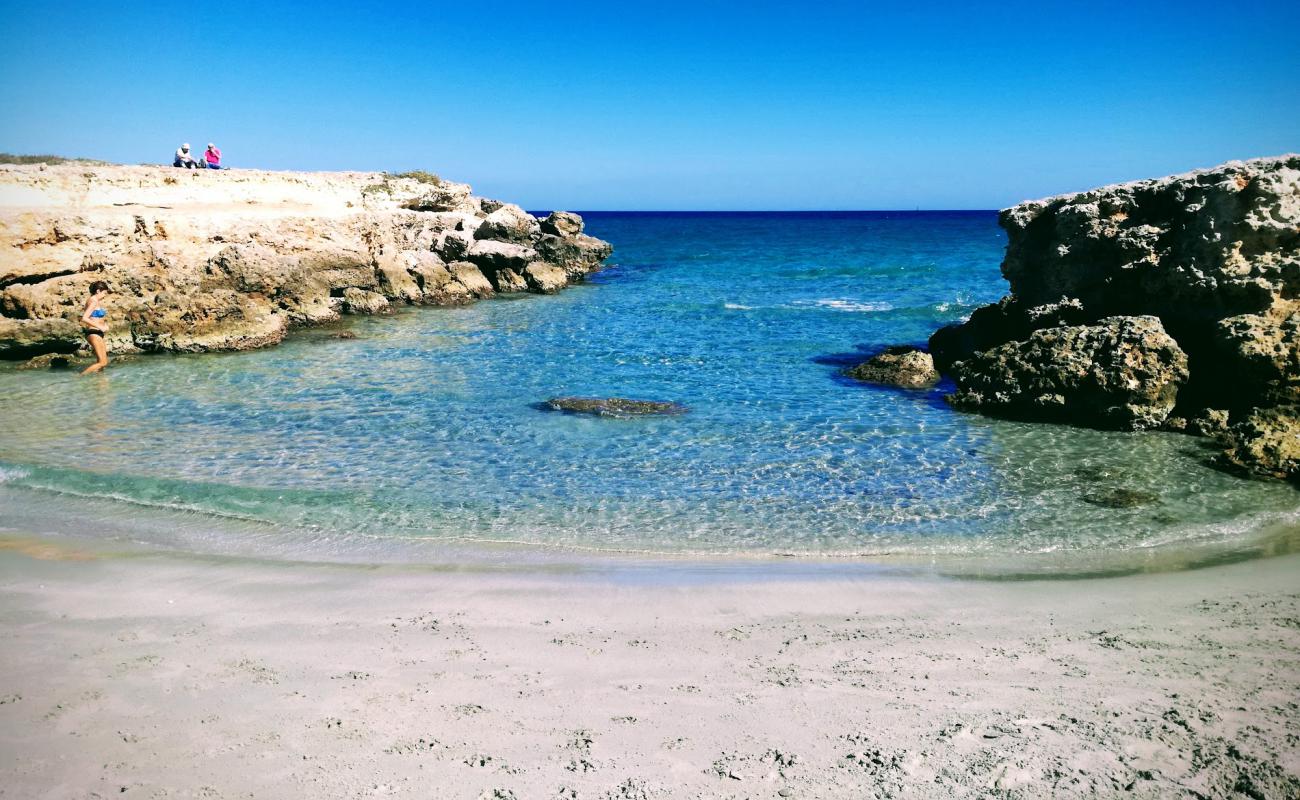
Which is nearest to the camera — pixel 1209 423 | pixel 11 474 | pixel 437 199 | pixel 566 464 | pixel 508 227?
pixel 11 474

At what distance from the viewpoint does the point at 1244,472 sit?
952cm

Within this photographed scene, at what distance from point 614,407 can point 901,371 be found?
553 centimetres

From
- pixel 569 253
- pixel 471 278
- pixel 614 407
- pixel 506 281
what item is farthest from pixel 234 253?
pixel 569 253

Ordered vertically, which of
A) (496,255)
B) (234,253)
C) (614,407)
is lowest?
(614,407)

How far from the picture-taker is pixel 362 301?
24094mm

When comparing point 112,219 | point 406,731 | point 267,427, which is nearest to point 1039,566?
point 406,731

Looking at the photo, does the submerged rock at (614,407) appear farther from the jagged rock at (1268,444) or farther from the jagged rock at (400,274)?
the jagged rock at (400,274)

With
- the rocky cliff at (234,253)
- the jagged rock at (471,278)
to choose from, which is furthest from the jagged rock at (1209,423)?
the jagged rock at (471,278)

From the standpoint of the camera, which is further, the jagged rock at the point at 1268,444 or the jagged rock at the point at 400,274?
the jagged rock at the point at 400,274

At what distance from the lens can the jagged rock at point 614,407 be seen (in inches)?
499

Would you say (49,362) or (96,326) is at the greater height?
(96,326)

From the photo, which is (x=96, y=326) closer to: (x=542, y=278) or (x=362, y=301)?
(x=362, y=301)

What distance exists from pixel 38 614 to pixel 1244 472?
11878 mm

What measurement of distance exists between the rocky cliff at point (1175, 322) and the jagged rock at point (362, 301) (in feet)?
55.6
